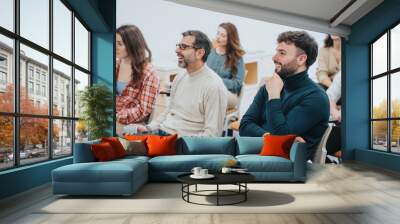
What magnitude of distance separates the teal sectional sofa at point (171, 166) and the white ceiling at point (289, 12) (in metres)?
3.17

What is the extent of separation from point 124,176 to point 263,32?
536cm

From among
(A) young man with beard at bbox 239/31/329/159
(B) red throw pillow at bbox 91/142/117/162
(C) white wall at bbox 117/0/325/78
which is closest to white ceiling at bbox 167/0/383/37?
(C) white wall at bbox 117/0/325/78

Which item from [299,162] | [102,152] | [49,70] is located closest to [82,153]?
[102,152]

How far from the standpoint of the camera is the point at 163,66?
28.6ft

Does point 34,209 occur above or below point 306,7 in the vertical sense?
below

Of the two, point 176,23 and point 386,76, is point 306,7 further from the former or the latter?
point 176,23

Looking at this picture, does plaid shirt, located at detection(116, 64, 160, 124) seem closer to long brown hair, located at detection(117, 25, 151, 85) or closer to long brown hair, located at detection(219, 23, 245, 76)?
long brown hair, located at detection(117, 25, 151, 85)

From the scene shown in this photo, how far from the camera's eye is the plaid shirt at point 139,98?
8750 mm

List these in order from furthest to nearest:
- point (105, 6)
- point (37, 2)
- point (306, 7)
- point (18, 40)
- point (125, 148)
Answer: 1. point (105, 6)
2. point (306, 7)
3. point (125, 148)
4. point (37, 2)
5. point (18, 40)

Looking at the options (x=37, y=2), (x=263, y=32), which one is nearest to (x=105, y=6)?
(x=37, y=2)

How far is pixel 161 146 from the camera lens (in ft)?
21.7

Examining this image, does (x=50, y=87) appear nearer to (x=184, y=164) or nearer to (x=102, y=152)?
(x=102, y=152)

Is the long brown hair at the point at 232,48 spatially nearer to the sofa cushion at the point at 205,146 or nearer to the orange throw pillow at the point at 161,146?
the sofa cushion at the point at 205,146

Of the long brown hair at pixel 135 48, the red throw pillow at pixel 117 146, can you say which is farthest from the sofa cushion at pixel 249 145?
the long brown hair at pixel 135 48
